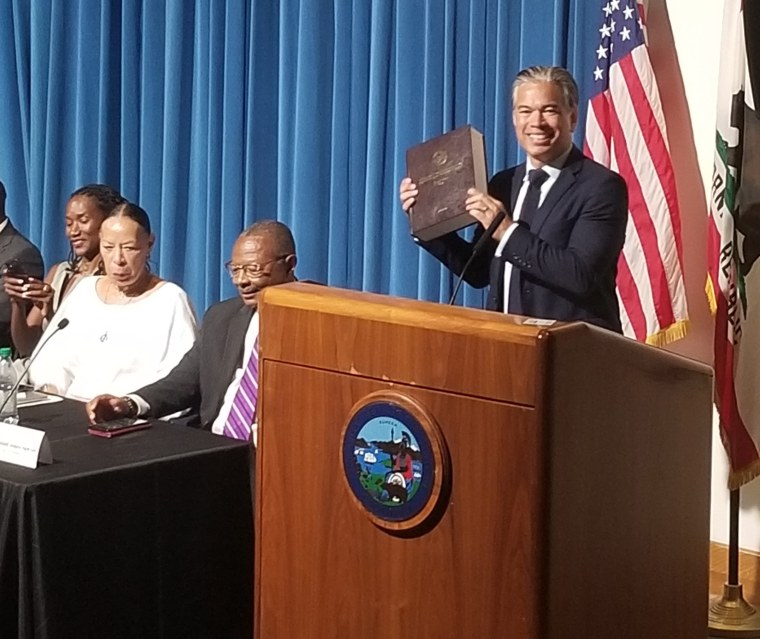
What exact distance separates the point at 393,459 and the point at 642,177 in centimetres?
214

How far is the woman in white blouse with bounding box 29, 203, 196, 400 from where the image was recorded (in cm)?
342

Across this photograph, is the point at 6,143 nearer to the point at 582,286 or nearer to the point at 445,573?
the point at 582,286

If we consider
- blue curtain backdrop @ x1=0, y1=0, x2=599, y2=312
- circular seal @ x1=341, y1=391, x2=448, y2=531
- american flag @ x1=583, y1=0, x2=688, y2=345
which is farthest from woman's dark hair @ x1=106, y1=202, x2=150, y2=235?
circular seal @ x1=341, y1=391, x2=448, y2=531

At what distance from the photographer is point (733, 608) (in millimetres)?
3334

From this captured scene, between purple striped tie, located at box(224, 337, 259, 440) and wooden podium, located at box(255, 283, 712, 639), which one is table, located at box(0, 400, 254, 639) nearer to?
purple striped tie, located at box(224, 337, 259, 440)

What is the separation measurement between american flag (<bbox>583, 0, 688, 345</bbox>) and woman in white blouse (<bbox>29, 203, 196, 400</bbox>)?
1.29 meters

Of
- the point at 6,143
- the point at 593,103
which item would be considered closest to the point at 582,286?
the point at 593,103

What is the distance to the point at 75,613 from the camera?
100 inches

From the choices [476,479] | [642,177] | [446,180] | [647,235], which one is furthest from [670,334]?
[476,479]

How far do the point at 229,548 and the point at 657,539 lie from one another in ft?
Result: 4.19

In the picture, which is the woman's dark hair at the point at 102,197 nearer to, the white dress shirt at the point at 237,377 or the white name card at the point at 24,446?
the white dress shirt at the point at 237,377

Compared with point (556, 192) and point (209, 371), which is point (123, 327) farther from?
point (556, 192)

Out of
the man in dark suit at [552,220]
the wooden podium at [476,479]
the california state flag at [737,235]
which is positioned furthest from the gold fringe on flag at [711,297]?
the wooden podium at [476,479]

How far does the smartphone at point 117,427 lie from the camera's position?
2877 mm
